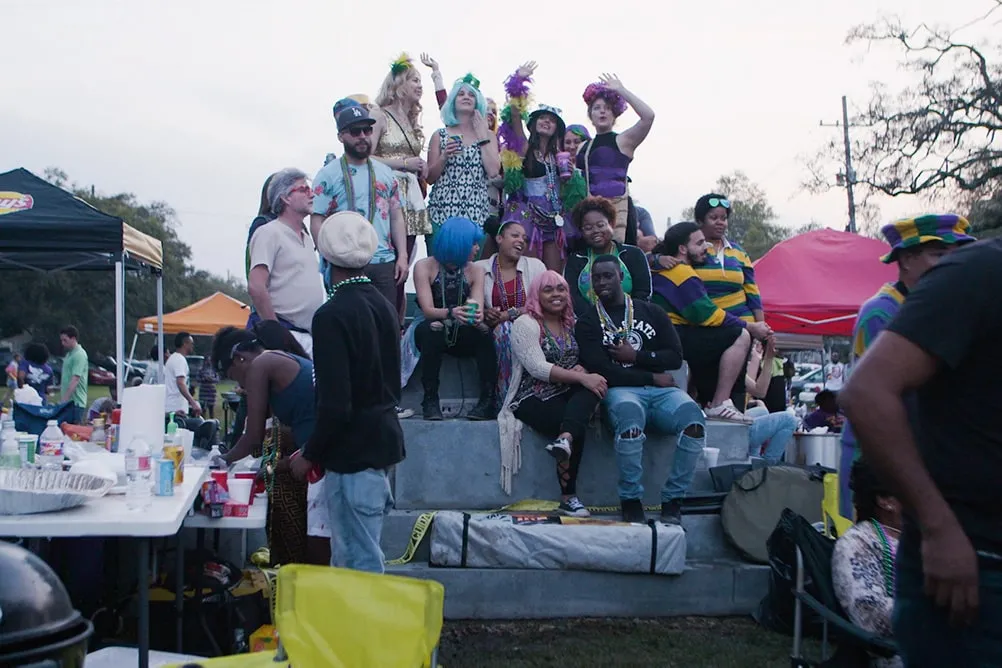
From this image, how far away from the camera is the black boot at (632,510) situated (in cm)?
560

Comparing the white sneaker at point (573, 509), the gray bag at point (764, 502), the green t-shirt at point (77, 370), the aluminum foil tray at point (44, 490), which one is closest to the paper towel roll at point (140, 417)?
the aluminum foil tray at point (44, 490)

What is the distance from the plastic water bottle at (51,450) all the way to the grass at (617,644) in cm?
202

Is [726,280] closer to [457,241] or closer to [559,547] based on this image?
[457,241]

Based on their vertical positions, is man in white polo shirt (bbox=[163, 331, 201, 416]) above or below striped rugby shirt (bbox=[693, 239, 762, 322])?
below

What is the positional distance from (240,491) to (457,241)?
2774mm

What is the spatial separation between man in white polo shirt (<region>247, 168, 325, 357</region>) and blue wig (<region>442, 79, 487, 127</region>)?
1574 millimetres

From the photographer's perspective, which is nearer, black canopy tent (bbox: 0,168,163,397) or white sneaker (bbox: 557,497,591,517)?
white sneaker (bbox: 557,497,591,517)

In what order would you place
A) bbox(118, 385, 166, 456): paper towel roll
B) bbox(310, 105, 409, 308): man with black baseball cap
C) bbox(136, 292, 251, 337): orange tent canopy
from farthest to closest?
bbox(136, 292, 251, 337): orange tent canopy, bbox(310, 105, 409, 308): man with black baseball cap, bbox(118, 385, 166, 456): paper towel roll

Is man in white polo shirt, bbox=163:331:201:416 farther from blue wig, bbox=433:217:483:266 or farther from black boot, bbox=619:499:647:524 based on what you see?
black boot, bbox=619:499:647:524

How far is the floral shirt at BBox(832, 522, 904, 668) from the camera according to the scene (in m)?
3.66

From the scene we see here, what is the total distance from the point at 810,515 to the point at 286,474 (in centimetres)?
314

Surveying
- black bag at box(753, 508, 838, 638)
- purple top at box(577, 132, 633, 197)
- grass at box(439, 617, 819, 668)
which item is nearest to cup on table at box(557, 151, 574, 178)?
purple top at box(577, 132, 633, 197)

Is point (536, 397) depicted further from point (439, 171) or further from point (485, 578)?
point (439, 171)

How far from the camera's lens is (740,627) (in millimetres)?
5234
